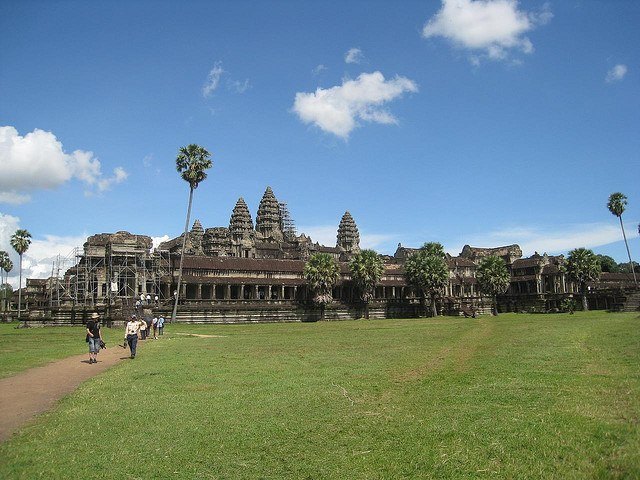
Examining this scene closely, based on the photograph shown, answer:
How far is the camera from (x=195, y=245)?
117812 millimetres

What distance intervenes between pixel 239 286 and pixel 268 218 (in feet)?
180

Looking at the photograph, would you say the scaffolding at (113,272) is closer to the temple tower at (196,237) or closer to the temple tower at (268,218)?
the temple tower at (196,237)

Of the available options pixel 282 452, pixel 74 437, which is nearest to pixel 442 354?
pixel 282 452

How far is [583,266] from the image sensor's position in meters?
76.5

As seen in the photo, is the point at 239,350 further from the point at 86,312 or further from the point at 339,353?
the point at 86,312

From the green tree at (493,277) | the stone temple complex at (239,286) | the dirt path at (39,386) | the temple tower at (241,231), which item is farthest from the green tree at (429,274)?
the dirt path at (39,386)

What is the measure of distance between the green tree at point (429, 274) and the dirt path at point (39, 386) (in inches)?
2215

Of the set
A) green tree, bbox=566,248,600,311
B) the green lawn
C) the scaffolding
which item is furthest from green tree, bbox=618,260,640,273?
the green lawn

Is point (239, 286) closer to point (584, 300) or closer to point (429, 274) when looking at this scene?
point (429, 274)

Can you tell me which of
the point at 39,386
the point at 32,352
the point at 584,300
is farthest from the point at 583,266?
the point at 39,386

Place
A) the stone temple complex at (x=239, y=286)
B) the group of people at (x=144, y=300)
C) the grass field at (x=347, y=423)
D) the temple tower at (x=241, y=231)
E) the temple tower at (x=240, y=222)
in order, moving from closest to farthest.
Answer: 1. the grass field at (x=347, y=423)
2. the group of people at (x=144, y=300)
3. the stone temple complex at (x=239, y=286)
4. the temple tower at (x=241, y=231)
5. the temple tower at (x=240, y=222)

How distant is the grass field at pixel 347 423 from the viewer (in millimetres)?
8633

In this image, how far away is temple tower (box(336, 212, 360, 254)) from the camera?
135250mm

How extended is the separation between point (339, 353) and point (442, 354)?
4569 millimetres
